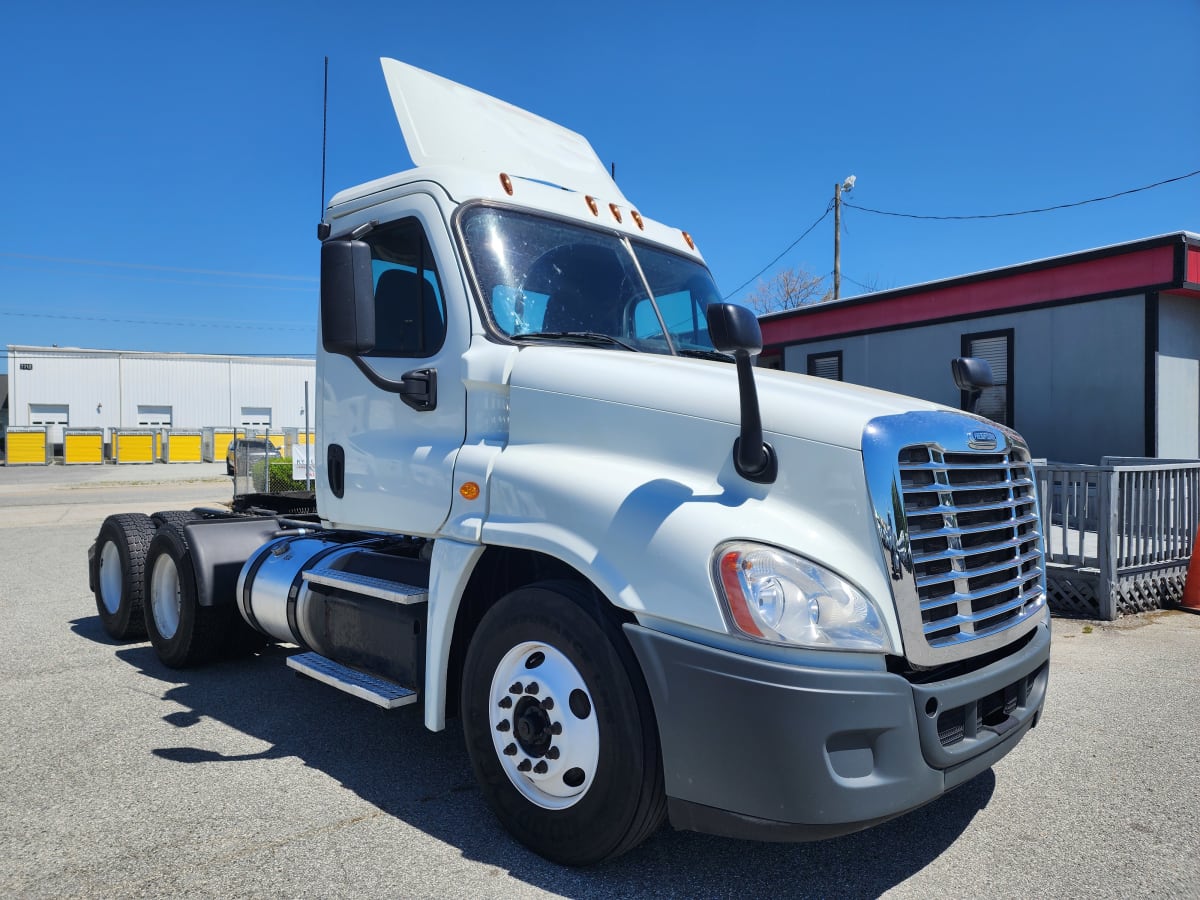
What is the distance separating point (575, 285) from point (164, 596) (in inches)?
156

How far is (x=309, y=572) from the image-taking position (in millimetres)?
4395

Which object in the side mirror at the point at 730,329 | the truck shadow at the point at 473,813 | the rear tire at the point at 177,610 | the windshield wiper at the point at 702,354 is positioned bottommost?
the truck shadow at the point at 473,813

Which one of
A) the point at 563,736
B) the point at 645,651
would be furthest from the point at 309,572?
the point at 645,651

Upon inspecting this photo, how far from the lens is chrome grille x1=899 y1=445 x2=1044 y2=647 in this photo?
2.67 metres

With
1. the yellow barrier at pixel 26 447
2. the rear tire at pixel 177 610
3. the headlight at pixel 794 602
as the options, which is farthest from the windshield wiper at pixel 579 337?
the yellow barrier at pixel 26 447

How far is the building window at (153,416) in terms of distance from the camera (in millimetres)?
53812

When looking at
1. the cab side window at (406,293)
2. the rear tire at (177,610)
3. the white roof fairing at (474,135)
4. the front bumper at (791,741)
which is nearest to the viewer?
the front bumper at (791,741)

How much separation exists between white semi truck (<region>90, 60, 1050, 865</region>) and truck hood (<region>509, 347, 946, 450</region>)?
0.05 feet

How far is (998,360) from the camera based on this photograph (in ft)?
46.3

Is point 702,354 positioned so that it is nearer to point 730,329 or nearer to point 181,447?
point 730,329

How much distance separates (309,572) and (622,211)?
245 cm

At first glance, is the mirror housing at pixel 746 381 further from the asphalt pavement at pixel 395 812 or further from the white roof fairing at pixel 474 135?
the white roof fairing at pixel 474 135

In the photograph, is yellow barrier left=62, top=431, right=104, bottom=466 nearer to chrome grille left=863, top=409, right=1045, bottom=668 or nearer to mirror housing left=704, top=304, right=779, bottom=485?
mirror housing left=704, top=304, right=779, bottom=485

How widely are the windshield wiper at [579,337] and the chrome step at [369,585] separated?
3.82ft
